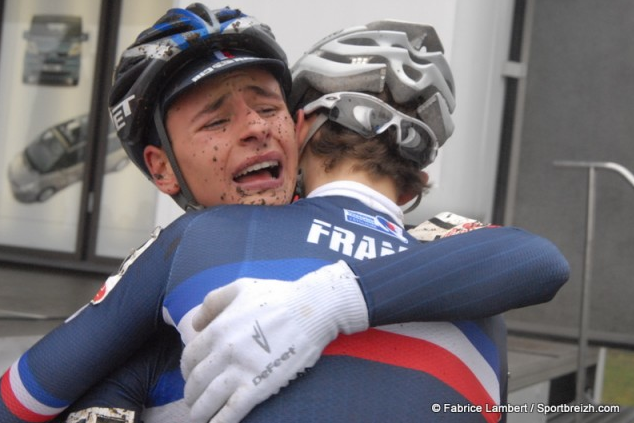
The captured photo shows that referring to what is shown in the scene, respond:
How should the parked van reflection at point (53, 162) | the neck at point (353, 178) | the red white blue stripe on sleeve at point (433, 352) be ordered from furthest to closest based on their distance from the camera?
the parked van reflection at point (53, 162), the neck at point (353, 178), the red white blue stripe on sleeve at point (433, 352)

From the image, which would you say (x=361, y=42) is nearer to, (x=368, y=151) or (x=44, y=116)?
(x=368, y=151)

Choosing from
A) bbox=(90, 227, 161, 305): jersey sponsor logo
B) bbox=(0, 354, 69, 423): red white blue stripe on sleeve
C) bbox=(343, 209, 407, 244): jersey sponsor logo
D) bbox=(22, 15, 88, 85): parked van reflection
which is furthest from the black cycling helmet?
bbox=(22, 15, 88, 85): parked van reflection

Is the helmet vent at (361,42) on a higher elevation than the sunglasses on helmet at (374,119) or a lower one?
higher

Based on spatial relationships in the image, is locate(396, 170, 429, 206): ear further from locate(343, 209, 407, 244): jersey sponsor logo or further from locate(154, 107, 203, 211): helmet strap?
locate(154, 107, 203, 211): helmet strap

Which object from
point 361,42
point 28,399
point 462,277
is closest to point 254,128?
point 361,42

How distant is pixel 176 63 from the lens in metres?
2.05

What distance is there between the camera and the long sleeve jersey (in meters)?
1.59

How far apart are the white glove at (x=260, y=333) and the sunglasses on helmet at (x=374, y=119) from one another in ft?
1.55

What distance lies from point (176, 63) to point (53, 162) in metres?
7.47

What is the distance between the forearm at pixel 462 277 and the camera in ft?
5.23

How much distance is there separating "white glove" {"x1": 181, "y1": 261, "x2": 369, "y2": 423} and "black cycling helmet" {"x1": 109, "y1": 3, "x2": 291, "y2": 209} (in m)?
0.60

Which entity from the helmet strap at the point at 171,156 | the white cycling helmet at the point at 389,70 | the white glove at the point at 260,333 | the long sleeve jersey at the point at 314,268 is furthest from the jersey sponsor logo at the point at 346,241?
the helmet strap at the point at 171,156

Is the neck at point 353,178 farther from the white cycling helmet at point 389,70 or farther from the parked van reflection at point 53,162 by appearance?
the parked van reflection at point 53,162

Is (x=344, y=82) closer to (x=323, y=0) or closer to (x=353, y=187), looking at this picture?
(x=353, y=187)
